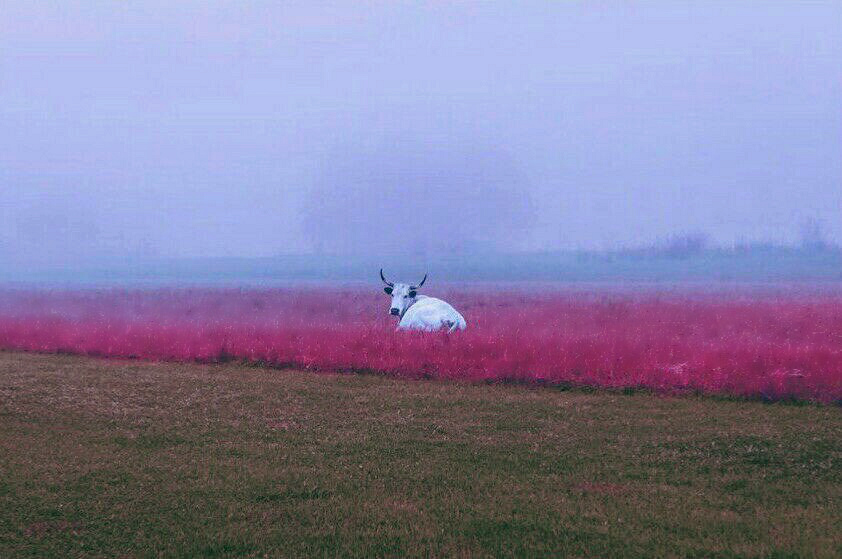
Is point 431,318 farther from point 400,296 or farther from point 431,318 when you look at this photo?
point 400,296

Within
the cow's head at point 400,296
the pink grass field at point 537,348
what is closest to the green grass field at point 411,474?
the pink grass field at point 537,348

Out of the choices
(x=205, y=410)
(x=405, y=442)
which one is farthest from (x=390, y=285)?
(x=405, y=442)

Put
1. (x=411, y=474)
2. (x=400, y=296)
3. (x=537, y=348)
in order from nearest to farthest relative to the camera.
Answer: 1. (x=411, y=474)
2. (x=537, y=348)
3. (x=400, y=296)

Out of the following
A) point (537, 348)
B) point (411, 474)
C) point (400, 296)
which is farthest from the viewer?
point (400, 296)

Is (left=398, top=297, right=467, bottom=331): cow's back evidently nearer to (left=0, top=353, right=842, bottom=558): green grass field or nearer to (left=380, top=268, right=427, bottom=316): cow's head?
(left=380, top=268, right=427, bottom=316): cow's head

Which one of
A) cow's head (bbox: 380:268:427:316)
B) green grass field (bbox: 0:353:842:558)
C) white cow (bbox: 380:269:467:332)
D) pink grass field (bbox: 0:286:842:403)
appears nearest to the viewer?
green grass field (bbox: 0:353:842:558)

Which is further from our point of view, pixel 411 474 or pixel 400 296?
A: pixel 400 296

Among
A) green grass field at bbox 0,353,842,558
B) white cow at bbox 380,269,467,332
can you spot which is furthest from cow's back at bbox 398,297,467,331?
green grass field at bbox 0,353,842,558

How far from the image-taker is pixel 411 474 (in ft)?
27.8

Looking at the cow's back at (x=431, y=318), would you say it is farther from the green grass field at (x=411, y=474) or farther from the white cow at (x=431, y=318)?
the green grass field at (x=411, y=474)

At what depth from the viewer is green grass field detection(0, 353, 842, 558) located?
21.9ft

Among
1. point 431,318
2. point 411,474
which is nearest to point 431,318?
point 431,318

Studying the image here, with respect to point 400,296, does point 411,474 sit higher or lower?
lower

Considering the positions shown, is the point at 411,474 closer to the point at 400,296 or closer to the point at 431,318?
the point at 431,318
